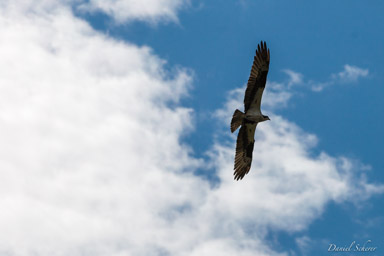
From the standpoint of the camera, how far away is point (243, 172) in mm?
32750

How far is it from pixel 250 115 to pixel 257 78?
1940mm

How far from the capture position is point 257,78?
30.0 m

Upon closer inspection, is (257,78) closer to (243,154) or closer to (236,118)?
(236,118)

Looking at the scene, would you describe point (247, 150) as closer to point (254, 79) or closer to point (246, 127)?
point (246, 127)

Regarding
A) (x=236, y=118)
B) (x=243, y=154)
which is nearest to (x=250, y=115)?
(x=236, y=118)

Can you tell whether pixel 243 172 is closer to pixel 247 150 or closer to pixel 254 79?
pixel 247 150

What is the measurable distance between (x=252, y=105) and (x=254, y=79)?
141 cm

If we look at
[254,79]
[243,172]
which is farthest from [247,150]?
[254,79]

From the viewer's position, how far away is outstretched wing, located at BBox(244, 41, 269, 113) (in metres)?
29.8

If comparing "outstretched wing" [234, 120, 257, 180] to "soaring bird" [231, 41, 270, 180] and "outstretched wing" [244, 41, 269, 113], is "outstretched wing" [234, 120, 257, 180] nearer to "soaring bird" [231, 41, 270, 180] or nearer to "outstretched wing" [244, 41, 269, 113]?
"soaring bird" [231, 41, 270, 180]

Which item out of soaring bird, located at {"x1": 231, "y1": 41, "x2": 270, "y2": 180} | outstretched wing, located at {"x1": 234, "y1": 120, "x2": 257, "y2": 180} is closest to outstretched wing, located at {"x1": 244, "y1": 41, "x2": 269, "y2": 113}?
soaring bird, located at {"x1": 231, "y1": 41, "x2": 270, "y2": 180}

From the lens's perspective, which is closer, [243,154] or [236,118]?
[236,118]

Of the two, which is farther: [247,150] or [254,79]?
[247,150]

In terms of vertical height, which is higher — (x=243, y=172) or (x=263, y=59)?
(x=263, y=59)
